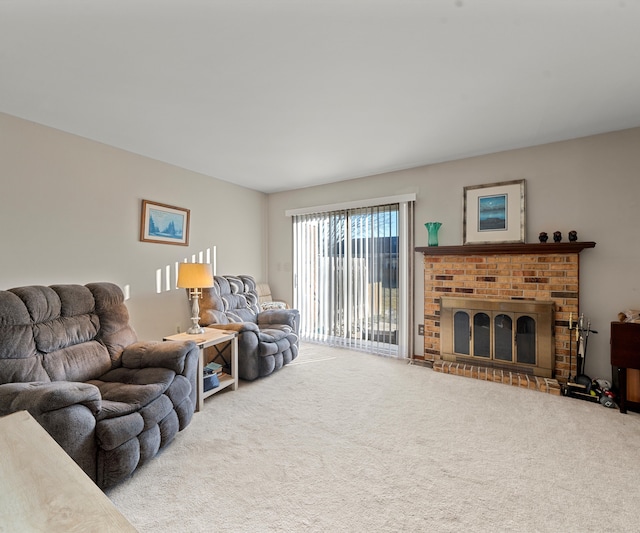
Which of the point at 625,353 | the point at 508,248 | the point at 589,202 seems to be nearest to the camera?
the point at 625,353

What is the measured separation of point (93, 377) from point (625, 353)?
4145 mm

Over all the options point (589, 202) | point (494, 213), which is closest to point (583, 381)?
point (589, 202)

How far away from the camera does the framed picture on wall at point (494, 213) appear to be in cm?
335

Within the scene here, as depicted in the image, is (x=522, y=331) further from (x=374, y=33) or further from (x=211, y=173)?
(x=211, y=173)

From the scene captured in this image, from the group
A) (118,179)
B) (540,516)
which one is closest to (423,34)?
(540,516)

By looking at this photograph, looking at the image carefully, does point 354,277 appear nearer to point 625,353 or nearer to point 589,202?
point 589,202

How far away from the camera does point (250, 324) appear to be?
3.32m

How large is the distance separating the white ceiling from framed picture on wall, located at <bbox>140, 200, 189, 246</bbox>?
0.70m

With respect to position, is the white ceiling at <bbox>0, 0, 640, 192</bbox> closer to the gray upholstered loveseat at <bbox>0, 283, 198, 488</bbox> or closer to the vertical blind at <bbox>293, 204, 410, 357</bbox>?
the vertical blind at <bbox>293, 204, 410, 357</bbox>

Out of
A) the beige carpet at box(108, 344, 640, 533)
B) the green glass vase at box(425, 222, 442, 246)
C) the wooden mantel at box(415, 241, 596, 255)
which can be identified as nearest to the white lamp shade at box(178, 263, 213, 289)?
the beige carpet at box(108, 344, 640, 533)

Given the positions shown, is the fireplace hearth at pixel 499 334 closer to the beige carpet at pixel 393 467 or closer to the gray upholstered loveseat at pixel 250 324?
the beige carpet at pixel 393 467

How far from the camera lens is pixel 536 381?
3066mm

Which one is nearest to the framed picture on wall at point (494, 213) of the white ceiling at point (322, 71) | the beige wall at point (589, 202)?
the beige wall at point (589, 202)

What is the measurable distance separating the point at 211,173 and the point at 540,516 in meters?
4.49
